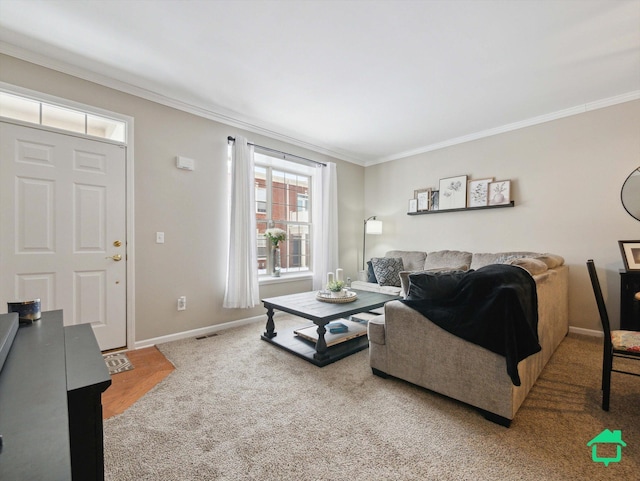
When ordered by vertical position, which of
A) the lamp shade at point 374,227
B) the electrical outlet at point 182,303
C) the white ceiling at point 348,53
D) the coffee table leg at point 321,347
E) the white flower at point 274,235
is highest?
the white ceiling at point 348,53

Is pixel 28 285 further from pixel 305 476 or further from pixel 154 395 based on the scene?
pixel 305 476

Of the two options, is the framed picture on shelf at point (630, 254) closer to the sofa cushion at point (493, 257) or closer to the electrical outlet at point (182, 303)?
the sofa cushion at point (493, 257)

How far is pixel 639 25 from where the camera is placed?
2.13 m

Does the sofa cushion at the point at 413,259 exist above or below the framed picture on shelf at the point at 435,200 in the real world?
below

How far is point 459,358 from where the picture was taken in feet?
6.13

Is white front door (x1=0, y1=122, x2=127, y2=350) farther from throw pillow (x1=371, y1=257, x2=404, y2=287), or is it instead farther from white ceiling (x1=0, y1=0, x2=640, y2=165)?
throw pillow (x1=371, y1=257, x2=404, y2=287)

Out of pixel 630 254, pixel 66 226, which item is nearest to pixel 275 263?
pixel 66 226

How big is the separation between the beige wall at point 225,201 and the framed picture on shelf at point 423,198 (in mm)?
695

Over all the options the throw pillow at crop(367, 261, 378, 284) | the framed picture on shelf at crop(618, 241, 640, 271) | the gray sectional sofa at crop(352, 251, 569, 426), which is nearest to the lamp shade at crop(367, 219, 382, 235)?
the throw pillow at crop(367, 261, 378, 284)

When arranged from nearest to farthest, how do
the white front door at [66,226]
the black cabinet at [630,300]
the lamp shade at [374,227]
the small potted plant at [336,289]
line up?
the white front door at [66,226] < the black cabinet at [630,300] < the small potted plant at [336,289] < the lamp shade at [374,227]

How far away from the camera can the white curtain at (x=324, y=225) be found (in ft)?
15.5

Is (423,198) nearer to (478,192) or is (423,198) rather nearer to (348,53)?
(478,192)

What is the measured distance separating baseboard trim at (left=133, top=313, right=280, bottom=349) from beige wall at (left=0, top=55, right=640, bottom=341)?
50 mm

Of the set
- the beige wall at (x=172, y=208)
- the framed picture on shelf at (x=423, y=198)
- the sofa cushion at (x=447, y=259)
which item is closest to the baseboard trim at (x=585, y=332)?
the sofa cushion at (x=447, y=259)
